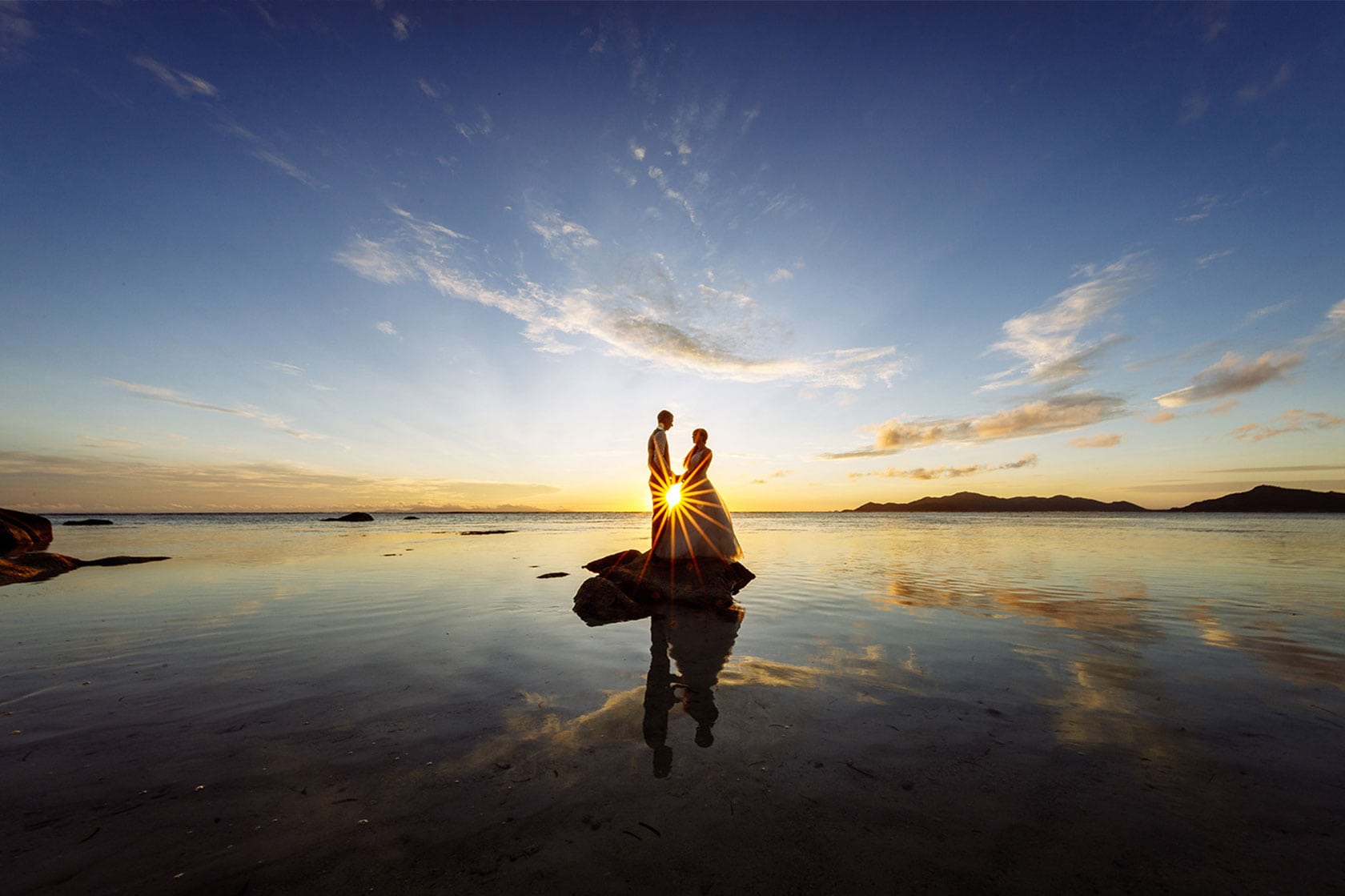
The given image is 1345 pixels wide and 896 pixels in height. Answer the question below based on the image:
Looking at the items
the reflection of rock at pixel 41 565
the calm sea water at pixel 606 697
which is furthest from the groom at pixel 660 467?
the reflection of rock at pixel 41 565

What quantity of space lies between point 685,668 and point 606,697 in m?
1.44

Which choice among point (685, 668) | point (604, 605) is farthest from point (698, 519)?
point (685, 668)

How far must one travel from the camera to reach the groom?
1231 centimetres

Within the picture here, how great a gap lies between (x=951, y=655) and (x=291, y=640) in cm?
1022

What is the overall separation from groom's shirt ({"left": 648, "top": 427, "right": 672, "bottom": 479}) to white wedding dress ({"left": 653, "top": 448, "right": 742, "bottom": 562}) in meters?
0.66

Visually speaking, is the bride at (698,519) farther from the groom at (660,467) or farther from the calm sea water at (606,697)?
the calm sea water at (606,697)

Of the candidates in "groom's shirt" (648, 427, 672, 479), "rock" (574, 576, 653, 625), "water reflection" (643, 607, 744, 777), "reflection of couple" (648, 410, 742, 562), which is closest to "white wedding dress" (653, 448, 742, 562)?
"reflection of couple" (648, 410, 742, 562)

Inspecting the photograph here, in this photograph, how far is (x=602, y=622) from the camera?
963cm

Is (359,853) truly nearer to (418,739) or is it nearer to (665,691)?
(418,739)

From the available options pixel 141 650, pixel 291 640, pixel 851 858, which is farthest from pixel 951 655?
pixel 141 650

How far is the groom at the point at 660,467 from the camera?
40.4 feet

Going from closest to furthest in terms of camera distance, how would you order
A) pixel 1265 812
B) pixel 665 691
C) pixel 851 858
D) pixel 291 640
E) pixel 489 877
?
pixel 489 877
pixel 851 858
pixel 1265 812
pixel 665 691
pixel 291 640

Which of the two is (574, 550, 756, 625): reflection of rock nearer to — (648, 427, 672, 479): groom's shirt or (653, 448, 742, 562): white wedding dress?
(653, 448, 742, 562): white wedding dress

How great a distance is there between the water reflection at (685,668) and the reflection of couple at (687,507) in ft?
6.11
